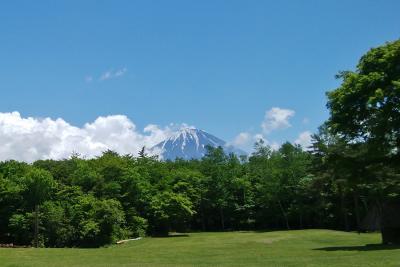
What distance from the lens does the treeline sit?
47.9 meters

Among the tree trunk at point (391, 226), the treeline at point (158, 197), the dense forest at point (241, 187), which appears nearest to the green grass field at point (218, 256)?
the tree trunk at point (391, 226)

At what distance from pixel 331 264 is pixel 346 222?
5455 centimetres

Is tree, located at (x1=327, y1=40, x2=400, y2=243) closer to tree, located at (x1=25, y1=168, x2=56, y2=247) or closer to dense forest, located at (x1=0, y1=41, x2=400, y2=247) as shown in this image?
dense forest, located at (x1=0, y1=41, x2=400, y2=247)

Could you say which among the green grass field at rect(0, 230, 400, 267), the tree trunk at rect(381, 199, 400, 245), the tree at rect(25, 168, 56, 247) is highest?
the tree at rect(25, 168, 56, 247)

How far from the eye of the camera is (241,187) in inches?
3226

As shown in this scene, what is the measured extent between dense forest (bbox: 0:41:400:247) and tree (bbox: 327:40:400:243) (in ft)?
0.20

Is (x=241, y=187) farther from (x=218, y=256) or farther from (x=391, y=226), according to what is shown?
(x=218, y=256)

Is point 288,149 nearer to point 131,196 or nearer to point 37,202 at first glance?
point 131,196

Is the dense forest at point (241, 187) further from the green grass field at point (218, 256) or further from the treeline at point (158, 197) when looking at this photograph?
the green grass field at point (218, 256)

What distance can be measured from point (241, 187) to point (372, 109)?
51.7 m

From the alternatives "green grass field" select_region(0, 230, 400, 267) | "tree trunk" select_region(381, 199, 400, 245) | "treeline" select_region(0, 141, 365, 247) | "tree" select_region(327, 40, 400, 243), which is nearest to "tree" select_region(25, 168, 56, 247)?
"treeline" select_region(0, 141, 365, 247)

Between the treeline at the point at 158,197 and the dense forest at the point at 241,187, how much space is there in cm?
12

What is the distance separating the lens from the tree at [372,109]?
3047 cm

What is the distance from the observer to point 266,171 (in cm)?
7988
